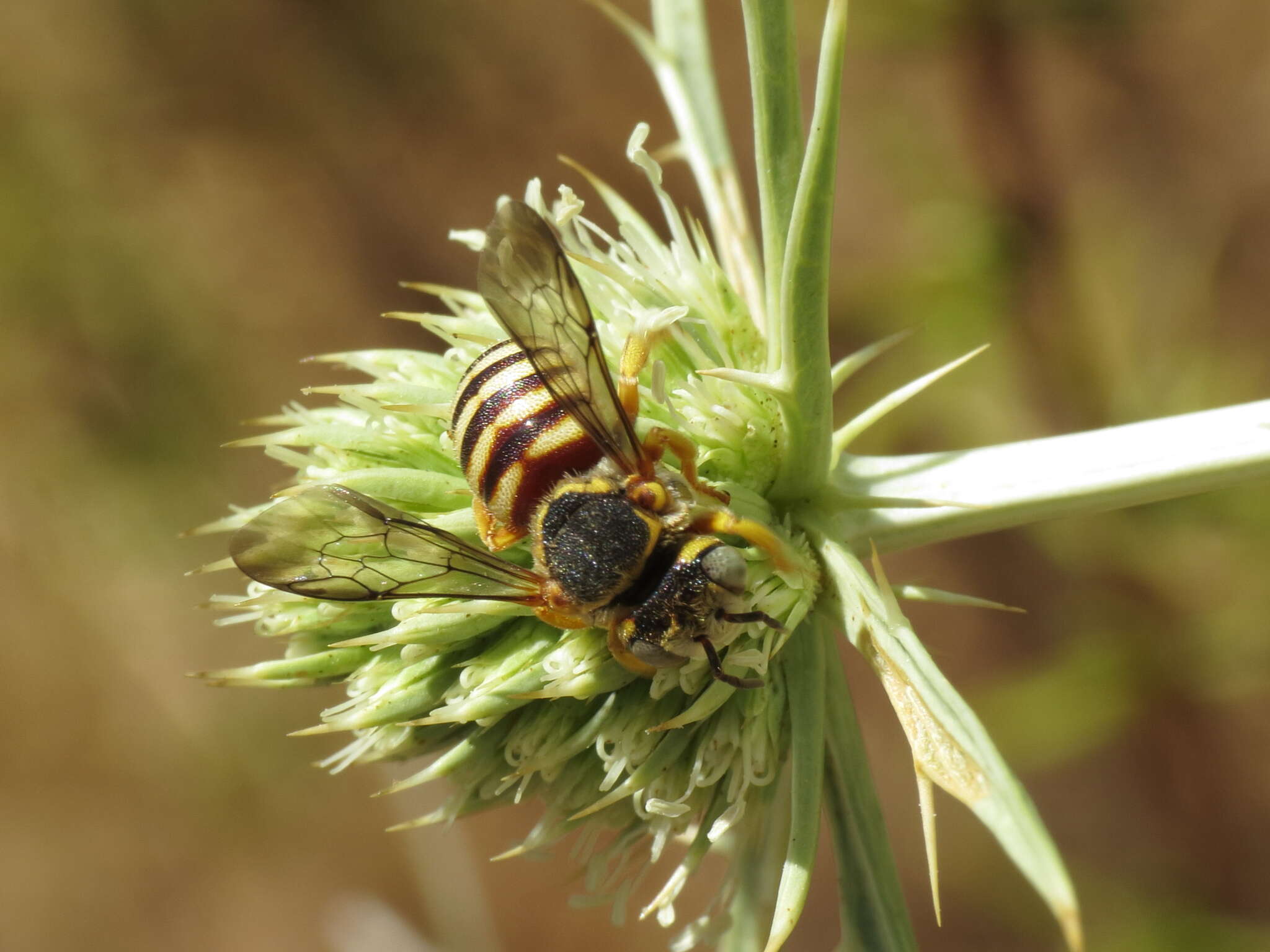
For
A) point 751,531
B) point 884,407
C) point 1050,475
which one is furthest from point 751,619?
point 1050,475

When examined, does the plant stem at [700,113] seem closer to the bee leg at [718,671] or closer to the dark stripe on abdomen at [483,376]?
the dark stripe on abdomen at [483,376]

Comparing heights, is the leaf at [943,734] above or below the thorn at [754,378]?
below

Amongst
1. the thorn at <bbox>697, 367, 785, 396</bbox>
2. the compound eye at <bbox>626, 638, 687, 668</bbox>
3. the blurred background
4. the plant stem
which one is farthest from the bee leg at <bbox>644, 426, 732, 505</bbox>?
the blurred background

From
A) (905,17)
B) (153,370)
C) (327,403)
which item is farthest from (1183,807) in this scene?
(153,370)

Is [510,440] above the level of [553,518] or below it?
above

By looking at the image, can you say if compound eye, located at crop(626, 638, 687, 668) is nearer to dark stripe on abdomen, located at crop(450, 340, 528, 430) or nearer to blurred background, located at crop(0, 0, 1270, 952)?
dark stripe on abdomen, located at crop(450, 340, 528, 430)

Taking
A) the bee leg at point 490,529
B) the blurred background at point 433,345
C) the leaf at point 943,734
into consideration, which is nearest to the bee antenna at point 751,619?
the leaf at point 943,734

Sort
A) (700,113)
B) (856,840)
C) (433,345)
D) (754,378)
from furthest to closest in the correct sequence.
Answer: (433,345)
(700,113)
(856,840)
(754,378)

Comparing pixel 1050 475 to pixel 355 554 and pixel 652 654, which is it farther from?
pixel 355 554
